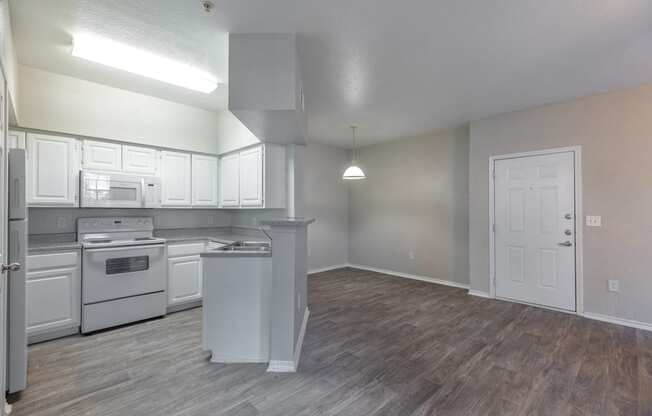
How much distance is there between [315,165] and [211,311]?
387 cm

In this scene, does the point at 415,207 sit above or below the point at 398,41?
below

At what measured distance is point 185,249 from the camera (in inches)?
146

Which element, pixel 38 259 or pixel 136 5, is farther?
pixel 38 259

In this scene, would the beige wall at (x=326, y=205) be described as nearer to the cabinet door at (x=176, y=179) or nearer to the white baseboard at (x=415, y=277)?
the white baseboard at (x=415, y=277)

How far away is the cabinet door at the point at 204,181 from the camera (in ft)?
13.7

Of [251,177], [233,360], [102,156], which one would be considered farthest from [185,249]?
[233,360]

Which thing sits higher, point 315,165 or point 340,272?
point 315,165

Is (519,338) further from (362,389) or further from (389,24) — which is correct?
(389,24)

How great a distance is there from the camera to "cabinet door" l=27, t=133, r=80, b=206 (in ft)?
9.76

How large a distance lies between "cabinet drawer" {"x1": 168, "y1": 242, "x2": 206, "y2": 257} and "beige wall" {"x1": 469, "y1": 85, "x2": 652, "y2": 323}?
4.58 m

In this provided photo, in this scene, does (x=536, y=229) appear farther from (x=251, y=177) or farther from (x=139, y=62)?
(x=139, y=62)

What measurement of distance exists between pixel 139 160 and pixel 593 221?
5616 mm

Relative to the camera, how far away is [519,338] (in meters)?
2.87

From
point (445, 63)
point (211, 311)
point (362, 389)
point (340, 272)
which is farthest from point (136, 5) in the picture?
point (340, 272)
